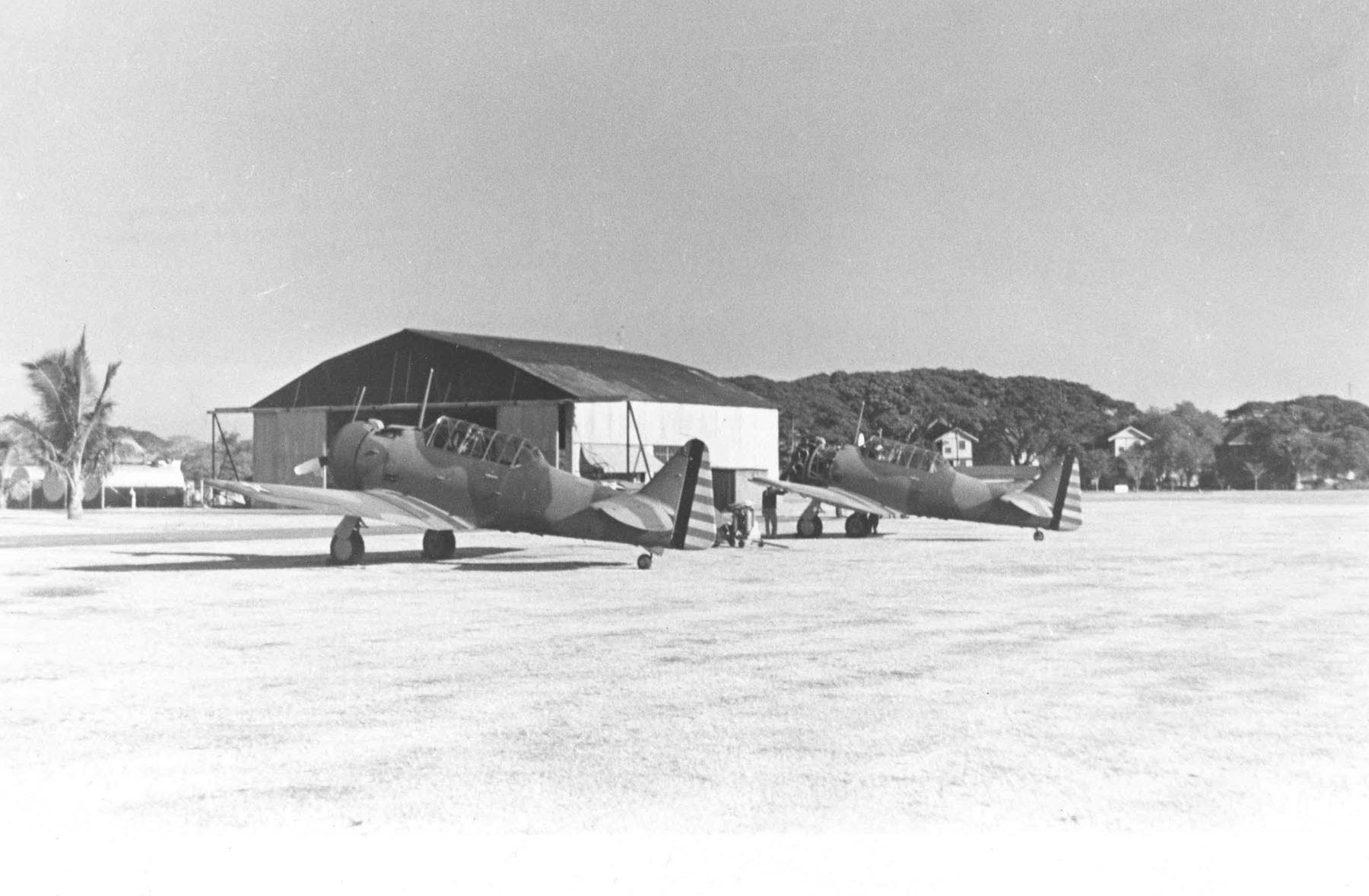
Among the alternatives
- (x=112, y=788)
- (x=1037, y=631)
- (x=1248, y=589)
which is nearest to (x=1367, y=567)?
(x=1248, y=589)

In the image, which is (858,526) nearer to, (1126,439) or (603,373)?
(603,373)

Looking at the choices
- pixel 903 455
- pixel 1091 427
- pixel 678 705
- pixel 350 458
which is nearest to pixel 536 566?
pixel 350 458

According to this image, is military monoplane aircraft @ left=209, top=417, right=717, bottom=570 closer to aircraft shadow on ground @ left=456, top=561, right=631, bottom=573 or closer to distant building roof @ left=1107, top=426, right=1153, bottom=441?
aircraft shadow on ground @ left=456, top=561, right=631, bottom=573

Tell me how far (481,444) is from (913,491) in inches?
487

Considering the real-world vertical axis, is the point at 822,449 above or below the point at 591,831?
above

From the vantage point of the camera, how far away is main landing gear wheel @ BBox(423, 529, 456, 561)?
69.4 ft

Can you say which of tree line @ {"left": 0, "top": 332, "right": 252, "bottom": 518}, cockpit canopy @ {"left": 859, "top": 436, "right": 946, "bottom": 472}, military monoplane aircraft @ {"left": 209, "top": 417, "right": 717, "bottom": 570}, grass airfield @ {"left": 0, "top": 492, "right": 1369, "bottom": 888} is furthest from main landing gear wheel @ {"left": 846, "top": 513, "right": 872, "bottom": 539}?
tree line @ {"left": 0, "top": 332, "right": 252, "bottom": 518}

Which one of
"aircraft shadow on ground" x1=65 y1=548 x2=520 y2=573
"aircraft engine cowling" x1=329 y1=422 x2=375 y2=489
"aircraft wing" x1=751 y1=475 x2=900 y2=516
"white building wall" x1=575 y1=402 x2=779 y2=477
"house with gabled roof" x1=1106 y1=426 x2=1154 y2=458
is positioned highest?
"house with gabled roof" x1=1106 y1=426 x2=1154 y2=458

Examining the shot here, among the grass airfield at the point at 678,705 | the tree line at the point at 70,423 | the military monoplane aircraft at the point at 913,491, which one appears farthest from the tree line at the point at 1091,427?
the grass airfield at the point at 678,705

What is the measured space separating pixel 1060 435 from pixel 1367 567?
101327mm

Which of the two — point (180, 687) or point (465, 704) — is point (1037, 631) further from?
point (180, 687)

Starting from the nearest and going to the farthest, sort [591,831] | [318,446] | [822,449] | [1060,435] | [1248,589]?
[591,831], [1248,589], [822,449], [318,446], [1060,435]

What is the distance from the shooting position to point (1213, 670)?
9.40 m

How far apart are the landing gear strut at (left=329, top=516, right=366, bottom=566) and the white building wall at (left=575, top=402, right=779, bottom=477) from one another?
2481 centimetres
